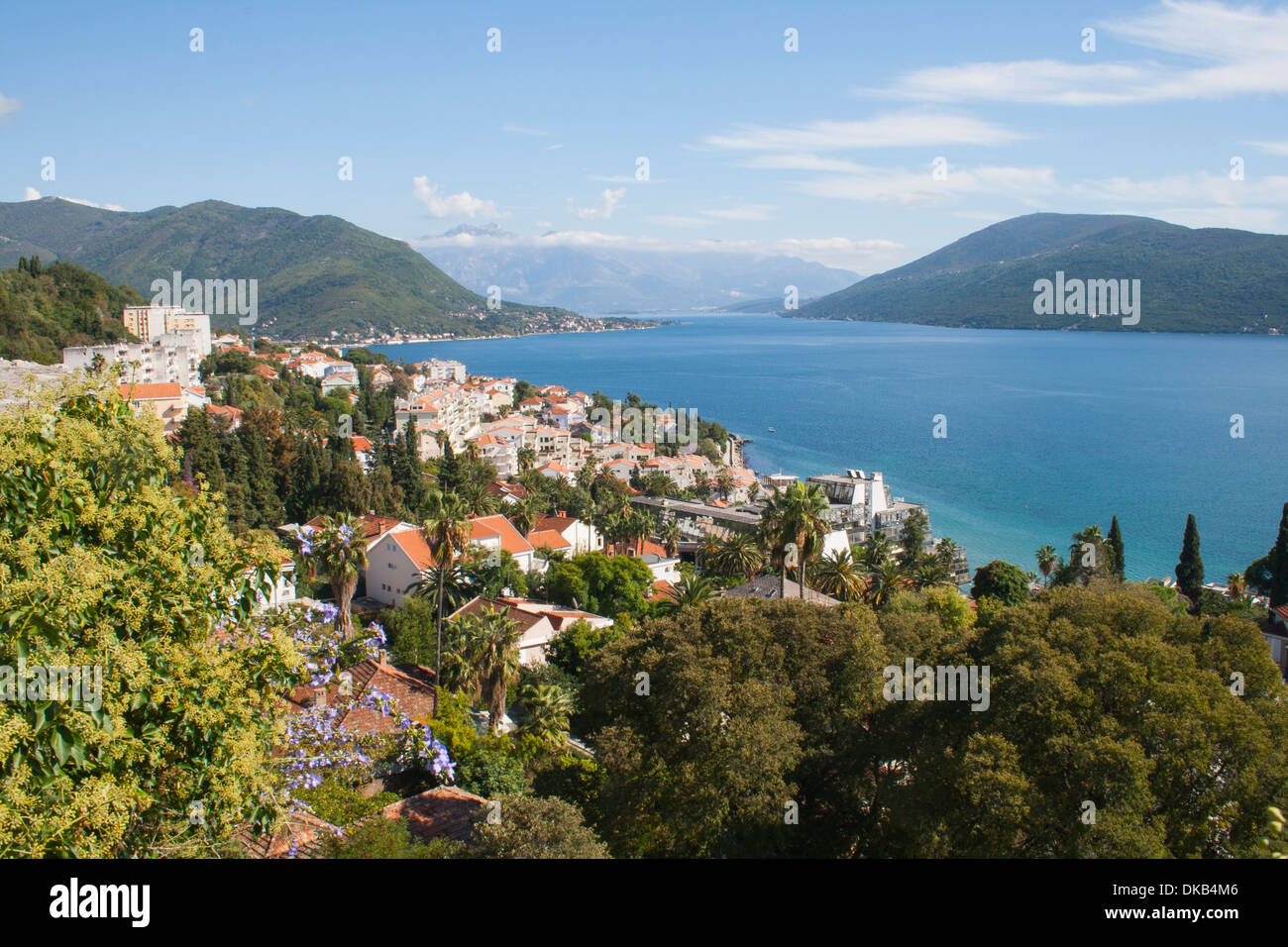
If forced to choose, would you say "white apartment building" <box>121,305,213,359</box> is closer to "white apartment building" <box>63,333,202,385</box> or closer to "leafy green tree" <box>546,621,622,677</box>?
"white apartment building" <box>63,333,202,385</box>

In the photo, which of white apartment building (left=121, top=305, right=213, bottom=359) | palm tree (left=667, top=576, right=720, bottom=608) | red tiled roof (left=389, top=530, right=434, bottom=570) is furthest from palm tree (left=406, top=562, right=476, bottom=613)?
white apartment building (left=121, top=305, right=213, bottom=359)

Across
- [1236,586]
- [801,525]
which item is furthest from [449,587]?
[1236,586]

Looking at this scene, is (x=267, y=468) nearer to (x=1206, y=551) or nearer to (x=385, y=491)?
(x=385, y=491)

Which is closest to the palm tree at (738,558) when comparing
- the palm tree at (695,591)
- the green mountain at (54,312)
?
the palm tree at (695,591)

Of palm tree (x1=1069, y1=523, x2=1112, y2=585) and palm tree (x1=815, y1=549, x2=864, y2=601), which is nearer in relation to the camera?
palm tree (x1=815, y1=549, x2=864, y2=601)

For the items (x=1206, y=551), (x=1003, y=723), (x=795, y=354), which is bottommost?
(x=1206, y=551)
